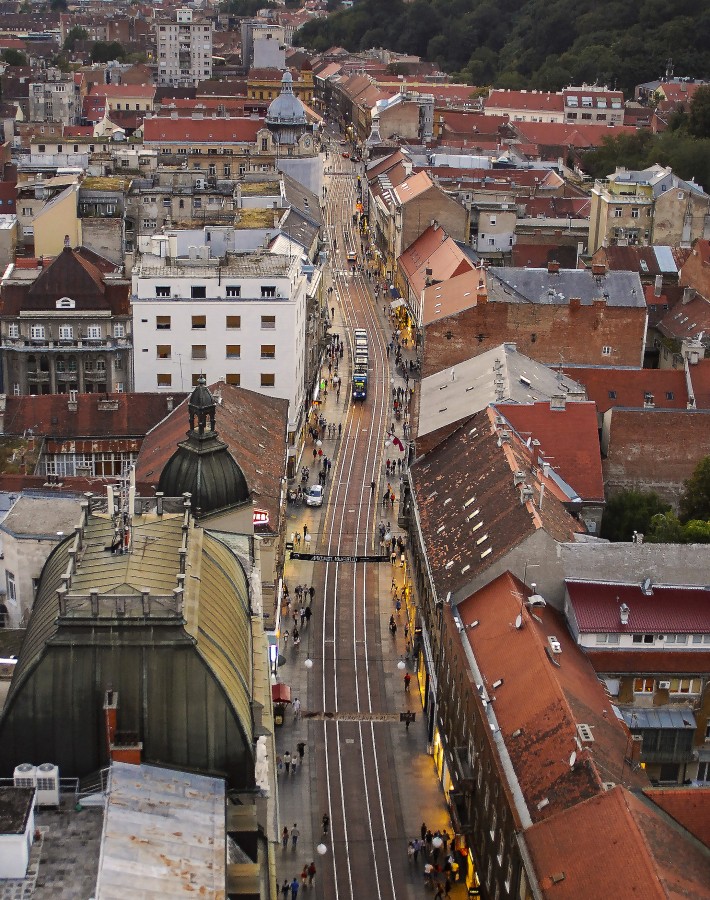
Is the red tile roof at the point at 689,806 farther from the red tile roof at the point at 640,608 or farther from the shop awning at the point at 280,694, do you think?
the shop awning at the point at 280,694

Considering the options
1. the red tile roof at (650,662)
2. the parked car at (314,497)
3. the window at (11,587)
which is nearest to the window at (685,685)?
the red tile roof at (650,662)

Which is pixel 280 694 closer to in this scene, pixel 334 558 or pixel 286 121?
pixel 334 558

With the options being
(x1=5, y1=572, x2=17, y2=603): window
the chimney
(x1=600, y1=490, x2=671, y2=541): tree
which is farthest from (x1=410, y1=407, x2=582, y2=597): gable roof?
the chimney

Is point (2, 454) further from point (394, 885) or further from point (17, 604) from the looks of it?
point (394, 885)

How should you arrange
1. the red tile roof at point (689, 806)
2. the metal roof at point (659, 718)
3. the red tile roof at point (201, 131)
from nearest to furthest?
the red tile roof at point (689, 806) < the metal roof at point (659, 718) < the red tile roof at point (201, 131)

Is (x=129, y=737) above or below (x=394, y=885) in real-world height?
above

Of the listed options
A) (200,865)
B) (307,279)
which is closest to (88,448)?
(307,279)
